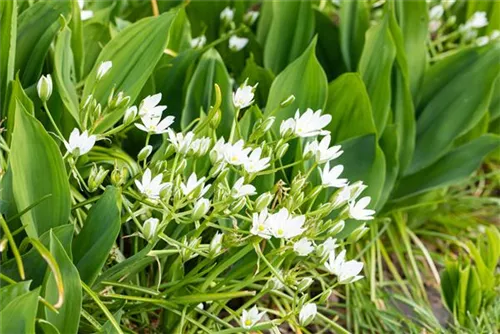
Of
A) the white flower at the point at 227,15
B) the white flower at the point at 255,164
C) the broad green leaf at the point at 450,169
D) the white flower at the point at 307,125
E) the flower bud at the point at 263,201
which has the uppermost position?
the white flower at the point at 307,125

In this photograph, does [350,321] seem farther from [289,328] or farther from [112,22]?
[112,22]

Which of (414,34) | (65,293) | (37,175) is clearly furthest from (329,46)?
(65,293)

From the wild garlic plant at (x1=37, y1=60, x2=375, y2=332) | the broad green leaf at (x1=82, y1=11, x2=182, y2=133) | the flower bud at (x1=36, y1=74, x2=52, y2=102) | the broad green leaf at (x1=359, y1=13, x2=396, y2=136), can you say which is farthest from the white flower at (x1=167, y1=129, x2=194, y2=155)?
the broad green leaf at (x1=359, y1=13, x2=396, y2=136)

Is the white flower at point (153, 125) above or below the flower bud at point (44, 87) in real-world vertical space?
below

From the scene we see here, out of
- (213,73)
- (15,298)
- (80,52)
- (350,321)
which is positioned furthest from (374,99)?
(15,298)

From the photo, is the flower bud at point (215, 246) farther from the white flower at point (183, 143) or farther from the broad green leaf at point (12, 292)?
the broad green leaf at point (12, 292)

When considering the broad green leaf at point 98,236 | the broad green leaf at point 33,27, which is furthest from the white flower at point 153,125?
the broad green leaf at point 33,27

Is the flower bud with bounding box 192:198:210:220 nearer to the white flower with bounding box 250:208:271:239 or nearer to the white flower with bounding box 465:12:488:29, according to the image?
the white flower with bounding box 250:208:271:239
